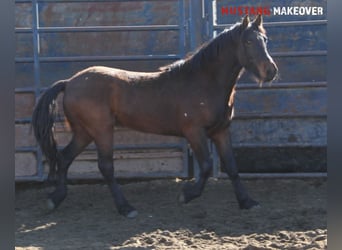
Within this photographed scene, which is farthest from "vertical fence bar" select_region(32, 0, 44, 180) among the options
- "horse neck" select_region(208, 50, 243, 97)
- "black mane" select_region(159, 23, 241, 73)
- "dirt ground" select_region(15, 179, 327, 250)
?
"horse neck" select_region(208, 50, 243, 97)

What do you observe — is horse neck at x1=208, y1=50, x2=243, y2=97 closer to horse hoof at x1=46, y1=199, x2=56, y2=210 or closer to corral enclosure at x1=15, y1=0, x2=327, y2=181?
corral enclosure at x1=15, y1=0, x2=327, y2=181

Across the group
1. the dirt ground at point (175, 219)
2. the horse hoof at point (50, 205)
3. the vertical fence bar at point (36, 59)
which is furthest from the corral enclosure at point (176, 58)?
the horse hoof at point (50, 205)

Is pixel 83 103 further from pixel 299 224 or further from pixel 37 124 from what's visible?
pixel 299 224

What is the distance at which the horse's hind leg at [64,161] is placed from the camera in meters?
5.45

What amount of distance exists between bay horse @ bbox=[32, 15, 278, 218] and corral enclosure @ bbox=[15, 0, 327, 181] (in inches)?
28.6

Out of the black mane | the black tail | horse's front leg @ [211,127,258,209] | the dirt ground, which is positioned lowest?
the dirt ground

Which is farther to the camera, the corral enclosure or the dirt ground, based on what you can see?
the corral enclosure

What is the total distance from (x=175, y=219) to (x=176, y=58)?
1951 mm

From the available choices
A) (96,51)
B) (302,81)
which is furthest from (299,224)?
(96,51)

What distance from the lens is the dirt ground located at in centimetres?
426

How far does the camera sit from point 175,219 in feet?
16.3

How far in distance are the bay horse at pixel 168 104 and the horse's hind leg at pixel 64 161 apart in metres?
0.01

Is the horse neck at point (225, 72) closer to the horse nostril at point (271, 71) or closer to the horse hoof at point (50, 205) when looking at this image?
the horse nostril at point (271, 71)

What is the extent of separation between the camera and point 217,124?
526cm
